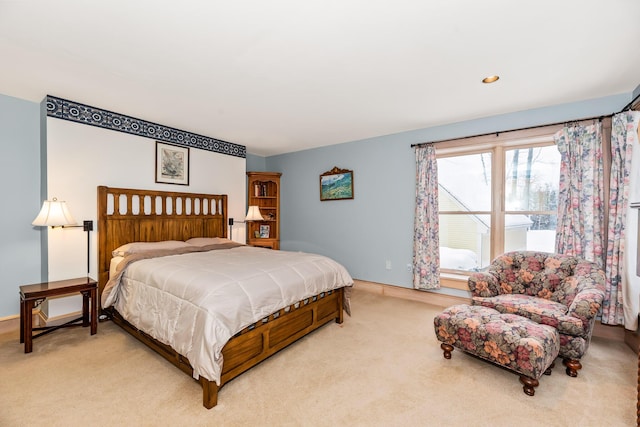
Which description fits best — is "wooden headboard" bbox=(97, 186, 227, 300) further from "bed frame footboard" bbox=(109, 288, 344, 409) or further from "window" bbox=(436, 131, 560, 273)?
"window" bbox=(436, 131, 560, 273)

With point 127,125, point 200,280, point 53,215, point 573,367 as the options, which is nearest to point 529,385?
point 573,367

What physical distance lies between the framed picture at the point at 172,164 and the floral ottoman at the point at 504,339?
3.89 metres

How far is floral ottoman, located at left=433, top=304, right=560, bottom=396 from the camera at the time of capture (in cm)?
185

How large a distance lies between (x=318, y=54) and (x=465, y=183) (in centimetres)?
282

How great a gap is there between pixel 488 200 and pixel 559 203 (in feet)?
2.45

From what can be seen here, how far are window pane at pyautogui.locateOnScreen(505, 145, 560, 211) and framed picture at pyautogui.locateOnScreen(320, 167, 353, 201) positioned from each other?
7.45 ft

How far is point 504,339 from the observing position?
1959 millimetres

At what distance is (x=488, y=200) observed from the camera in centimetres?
A: 364

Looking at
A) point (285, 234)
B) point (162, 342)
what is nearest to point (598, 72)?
point (162, 342)

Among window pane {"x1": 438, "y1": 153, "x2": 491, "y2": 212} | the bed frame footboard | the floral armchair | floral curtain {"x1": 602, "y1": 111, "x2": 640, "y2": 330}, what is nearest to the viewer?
the bed frame footboard

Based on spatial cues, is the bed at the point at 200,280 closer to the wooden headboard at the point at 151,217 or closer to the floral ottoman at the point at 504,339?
the wooden headboard at the point at 151,217

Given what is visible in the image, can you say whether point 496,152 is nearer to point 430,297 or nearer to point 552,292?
point 552,292

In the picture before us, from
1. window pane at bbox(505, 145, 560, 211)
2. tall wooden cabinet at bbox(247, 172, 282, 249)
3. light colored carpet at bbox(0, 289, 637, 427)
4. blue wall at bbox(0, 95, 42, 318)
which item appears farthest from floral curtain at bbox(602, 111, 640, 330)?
blue wall at bbox(0, 95, 42, 318)

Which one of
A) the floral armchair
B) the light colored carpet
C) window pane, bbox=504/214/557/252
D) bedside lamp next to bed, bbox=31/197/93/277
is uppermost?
bedside lamp next to bed, bbox=31/197/93/277
